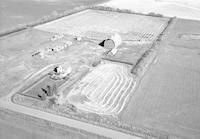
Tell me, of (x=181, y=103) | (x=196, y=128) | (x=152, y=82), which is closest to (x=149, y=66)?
(x=152, y=82)

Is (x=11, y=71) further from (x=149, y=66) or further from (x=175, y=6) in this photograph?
(x=175, y=6)

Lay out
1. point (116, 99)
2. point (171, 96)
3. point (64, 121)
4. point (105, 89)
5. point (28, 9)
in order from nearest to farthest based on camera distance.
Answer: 1. point (64, 121)
2. point (116, 99)
3. point (171, 96)
4. point (105, 89)
5. point (28, 9)

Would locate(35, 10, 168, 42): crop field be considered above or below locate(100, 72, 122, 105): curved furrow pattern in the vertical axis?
above

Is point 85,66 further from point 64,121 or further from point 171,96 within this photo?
point 171,96

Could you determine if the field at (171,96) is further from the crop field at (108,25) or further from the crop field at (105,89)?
the crop field at (108,25)

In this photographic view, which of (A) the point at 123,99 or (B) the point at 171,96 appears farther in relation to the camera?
(B) the point at 171,96

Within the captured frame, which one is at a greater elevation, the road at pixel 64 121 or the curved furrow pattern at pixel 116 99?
the curved furrow pattern at pixel 116 99

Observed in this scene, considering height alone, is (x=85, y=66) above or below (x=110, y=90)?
above

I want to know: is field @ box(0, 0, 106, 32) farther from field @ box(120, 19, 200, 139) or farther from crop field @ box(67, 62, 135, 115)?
field @ box(120, 19, 200, 139)

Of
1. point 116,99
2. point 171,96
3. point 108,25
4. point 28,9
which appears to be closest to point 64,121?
point 116,99

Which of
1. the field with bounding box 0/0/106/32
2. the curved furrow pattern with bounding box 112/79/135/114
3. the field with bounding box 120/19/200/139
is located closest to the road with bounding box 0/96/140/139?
the field with bounding box 120/19/200/139

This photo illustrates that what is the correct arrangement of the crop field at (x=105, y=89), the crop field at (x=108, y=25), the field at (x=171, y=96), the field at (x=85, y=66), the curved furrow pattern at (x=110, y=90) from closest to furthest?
the field at (x=171, y=96)
the field at (x=85, y=66)
the crop field at (x=105, y=89)
the curved furrow pattern at (x=110, y=90)
the crop field at (x=108, y=25)

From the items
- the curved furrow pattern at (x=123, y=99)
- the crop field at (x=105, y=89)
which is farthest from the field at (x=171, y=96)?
the crop field at (x=105, y=89)
